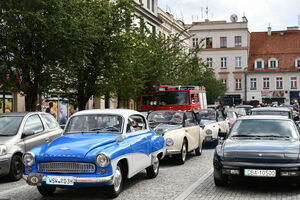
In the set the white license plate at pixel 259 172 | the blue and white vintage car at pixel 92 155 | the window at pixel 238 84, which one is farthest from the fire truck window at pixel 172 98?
the window at pixel 238 84

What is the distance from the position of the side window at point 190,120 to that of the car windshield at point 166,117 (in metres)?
0.27

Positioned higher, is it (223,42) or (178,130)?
(223,42)

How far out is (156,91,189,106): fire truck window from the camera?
27359mm

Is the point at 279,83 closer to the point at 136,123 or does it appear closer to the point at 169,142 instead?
the point at 169,142

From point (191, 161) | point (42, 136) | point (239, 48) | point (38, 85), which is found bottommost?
point (191, 161)

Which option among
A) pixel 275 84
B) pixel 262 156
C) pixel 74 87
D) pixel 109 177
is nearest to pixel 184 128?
pixel 262 156

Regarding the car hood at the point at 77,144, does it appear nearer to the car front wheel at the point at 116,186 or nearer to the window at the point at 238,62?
the car front wheel at the point at 116,186

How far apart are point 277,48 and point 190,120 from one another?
69.9 meters

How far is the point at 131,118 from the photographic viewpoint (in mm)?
10742

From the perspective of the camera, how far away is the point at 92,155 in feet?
27.6

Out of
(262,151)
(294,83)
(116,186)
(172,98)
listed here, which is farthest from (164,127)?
(294,83)

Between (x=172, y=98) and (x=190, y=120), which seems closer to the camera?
(x=190, y=120)

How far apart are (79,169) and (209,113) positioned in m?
14.4

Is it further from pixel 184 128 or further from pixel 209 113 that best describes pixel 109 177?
pixel 209 113
